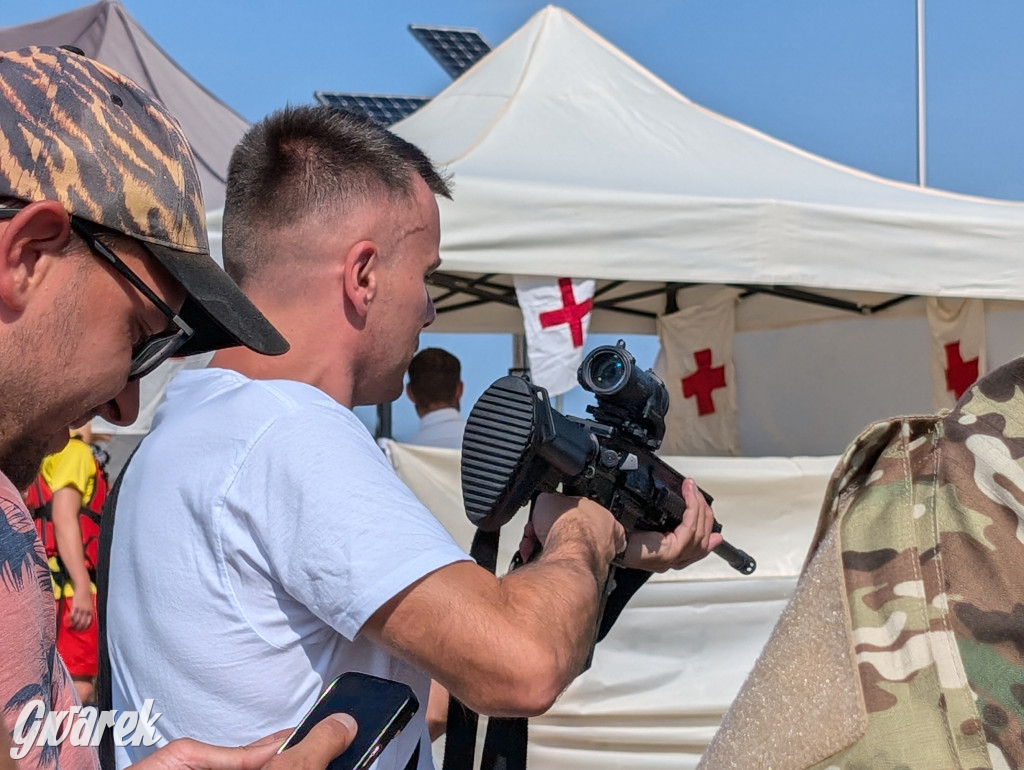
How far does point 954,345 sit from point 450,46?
639cm

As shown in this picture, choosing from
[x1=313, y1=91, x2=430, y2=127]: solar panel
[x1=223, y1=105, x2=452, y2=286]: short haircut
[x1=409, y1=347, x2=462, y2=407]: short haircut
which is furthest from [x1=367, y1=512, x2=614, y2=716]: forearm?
[x1=313, y1=91, x2=430, y2=127]: solar panel

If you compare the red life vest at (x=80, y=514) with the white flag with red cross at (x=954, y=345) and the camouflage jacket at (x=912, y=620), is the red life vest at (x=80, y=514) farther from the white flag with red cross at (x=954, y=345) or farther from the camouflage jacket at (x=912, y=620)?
the white flag with red cross at (x=954, y=345)

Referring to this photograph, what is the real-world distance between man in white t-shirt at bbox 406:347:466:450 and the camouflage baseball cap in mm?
3651

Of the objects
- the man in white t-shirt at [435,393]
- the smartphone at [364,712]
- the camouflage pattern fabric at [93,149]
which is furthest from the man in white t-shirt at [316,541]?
the man in white t-shirt at [435,393]

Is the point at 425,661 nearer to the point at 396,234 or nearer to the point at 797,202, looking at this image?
the point at 396,234

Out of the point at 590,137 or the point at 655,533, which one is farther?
the point at 590,137

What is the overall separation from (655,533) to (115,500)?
836mm

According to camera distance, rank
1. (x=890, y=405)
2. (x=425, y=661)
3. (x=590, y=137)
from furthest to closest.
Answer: (x=890, y=405) < (x=590, y=137) < (x=425, y=661)

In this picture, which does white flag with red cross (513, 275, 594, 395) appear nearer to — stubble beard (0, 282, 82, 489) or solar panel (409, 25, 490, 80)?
stubble beard (0, 282, 82, 489)

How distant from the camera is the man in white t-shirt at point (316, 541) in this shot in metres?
1.20

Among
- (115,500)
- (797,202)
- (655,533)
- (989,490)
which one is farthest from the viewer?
(797,202)

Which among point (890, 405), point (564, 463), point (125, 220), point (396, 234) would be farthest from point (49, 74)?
point (890, 405)

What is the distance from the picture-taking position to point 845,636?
90cm

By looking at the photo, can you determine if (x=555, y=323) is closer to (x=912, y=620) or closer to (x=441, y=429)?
(x=441, y=429)
